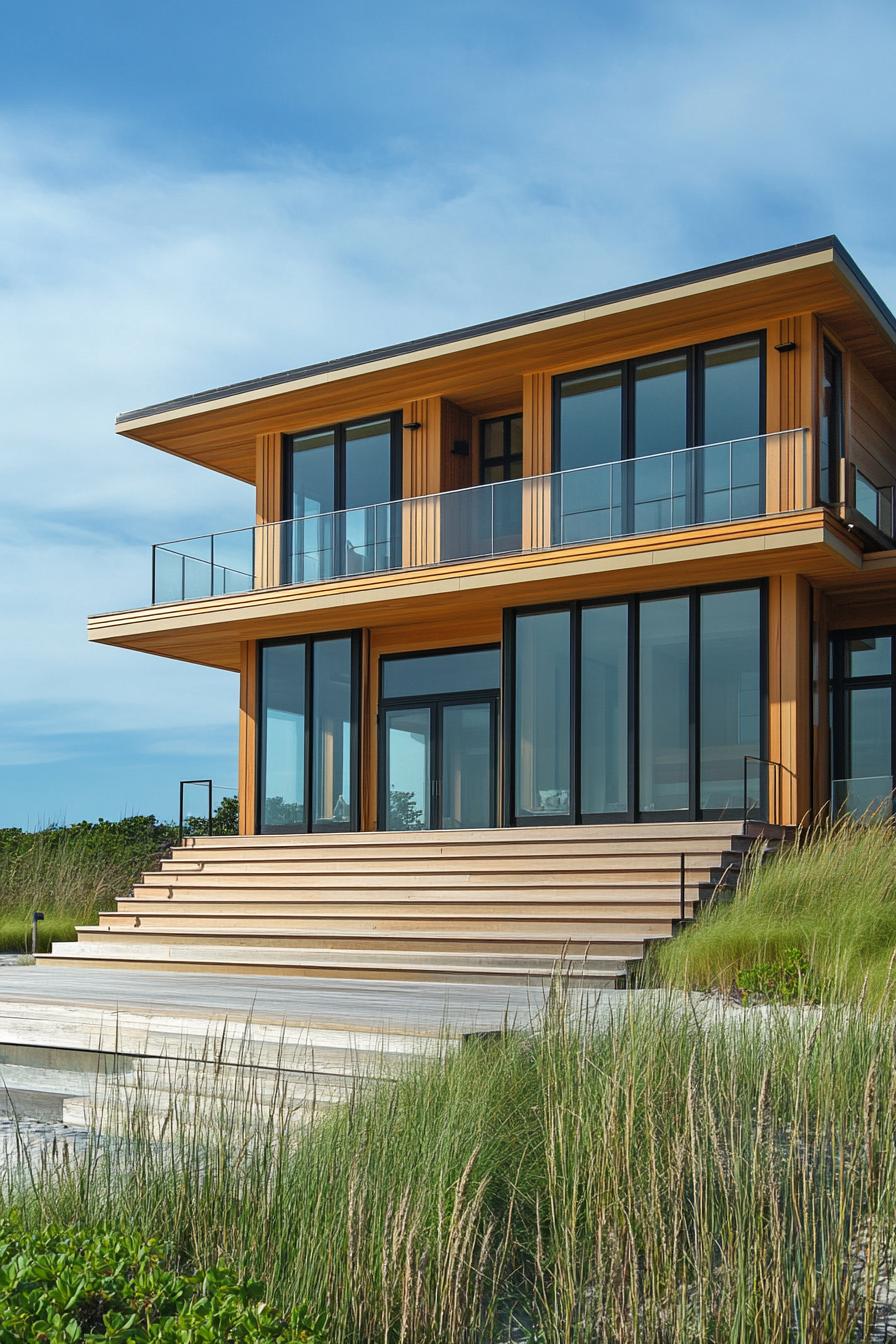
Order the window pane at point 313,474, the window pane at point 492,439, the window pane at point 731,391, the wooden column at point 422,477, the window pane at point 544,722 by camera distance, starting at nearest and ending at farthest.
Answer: the window pane at point 731,391
the window pane at point 544,722
the wooden column at point 422,477
the window pane at point 492,439
the window pane at point 313,474

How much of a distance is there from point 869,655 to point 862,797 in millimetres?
2724

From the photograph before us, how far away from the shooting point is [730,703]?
16109 mm

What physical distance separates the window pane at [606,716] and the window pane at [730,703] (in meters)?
1.00

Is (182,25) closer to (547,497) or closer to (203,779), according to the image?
(547,497)

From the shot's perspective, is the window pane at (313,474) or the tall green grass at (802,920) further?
the window pane at (313,474)

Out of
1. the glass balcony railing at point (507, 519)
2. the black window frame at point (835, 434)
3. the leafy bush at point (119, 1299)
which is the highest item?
the black window frame at point (835, 434)

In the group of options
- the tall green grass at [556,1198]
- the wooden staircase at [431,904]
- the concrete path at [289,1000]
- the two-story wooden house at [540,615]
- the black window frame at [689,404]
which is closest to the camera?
the tall green grass at [556,1198]

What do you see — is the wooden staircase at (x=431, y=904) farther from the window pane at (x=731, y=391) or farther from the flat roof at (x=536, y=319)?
the flat roof at (x=536, y=319)

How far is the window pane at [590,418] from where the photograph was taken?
17.5 m

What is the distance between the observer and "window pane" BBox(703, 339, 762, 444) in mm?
16562

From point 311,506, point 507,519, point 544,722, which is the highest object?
point 311,506

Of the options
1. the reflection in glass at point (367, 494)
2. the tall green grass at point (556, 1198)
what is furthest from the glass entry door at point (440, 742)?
the tall green grass at point (556, 1198)

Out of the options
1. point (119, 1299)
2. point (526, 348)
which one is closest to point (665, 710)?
point (526, 348)

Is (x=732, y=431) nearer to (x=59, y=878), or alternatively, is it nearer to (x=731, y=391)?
(x=731, y=391)
